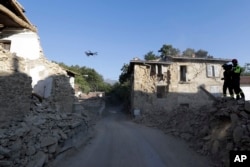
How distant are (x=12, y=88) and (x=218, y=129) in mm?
8575

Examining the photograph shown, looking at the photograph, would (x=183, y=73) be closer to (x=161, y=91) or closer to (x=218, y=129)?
(x=161, y=91)

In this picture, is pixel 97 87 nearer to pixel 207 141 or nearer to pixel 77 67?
pixel 77 67

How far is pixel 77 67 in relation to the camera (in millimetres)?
51094

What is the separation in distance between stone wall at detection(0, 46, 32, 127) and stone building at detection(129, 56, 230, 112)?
15419mm

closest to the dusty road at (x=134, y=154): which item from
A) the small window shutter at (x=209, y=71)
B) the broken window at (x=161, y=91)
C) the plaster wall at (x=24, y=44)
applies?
the plaster wall at (x=24, y=44)

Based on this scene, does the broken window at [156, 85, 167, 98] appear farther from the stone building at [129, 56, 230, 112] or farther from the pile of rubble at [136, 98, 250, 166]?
the pile of rubble at [136, 98, 250, 166]

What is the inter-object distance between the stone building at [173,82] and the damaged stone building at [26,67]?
1035 cm

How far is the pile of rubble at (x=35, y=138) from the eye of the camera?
6.60 metres

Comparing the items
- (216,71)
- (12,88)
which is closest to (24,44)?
(12,88)

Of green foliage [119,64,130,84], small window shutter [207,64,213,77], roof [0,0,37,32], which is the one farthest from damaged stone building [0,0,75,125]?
green foliage [119,64,130,84]

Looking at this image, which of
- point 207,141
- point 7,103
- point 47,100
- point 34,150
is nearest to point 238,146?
point 207,141

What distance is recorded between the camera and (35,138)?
7.95 m

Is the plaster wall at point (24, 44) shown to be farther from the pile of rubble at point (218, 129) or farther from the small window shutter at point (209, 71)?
the small window shutter at point (209, 71)

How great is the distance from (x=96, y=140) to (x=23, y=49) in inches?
306
